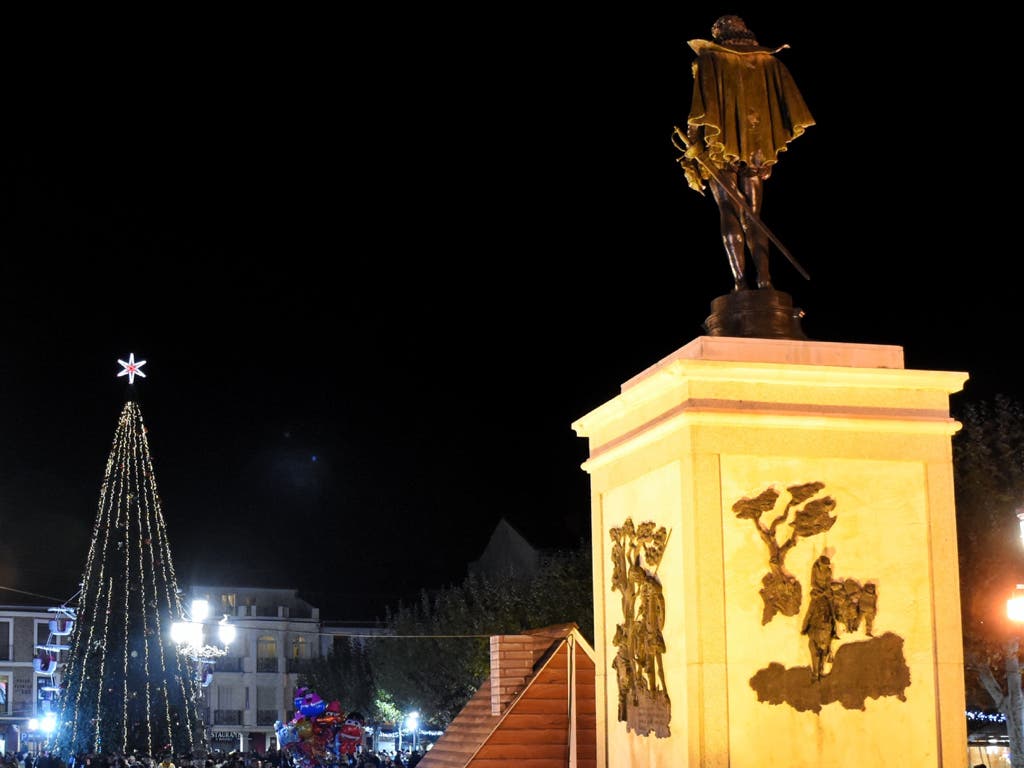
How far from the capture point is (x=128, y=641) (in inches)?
2035

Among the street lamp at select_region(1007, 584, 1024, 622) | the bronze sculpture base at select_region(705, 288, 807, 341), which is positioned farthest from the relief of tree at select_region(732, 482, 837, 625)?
the street lamp at select_region(1007, 584, 1024, 622)

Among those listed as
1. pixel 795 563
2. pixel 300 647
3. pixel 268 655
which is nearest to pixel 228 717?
pixel 268 655

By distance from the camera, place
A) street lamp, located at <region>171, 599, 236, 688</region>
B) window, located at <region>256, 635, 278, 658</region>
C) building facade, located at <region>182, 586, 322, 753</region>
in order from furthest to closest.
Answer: window, located at <region>256, 635, 278, 658</region> → building facade, located at <region>182, 586, 322, 753</region> → street lamp, located at <region>171, 599, 236, 688</region>

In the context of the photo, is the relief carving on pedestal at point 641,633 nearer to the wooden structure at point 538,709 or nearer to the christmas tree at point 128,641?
the wooden structure at point 538,709

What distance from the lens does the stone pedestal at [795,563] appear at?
9625mm

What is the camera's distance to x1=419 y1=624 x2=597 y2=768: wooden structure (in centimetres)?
1484

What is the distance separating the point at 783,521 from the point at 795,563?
29 cm

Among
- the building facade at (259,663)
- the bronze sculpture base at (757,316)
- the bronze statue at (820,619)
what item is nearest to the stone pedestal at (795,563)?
the bronze statue at (820,619)

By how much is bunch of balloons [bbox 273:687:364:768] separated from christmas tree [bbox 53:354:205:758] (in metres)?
11.7

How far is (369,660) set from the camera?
74.1m

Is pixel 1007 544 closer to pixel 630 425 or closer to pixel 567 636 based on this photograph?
pixel 567 636

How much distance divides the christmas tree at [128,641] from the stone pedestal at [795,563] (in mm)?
35670

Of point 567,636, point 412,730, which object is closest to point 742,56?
point 567,636

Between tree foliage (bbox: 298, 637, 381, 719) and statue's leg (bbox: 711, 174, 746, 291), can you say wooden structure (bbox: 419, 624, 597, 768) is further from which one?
tree foliage (bbox: 298, 637, 381, 719)
